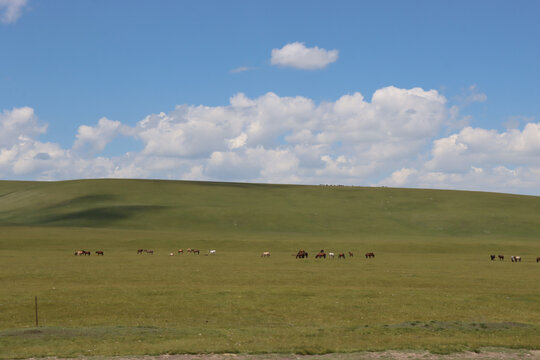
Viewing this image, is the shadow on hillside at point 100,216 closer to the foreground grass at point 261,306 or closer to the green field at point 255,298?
the green field at point 255,298

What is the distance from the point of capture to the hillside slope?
13125cm

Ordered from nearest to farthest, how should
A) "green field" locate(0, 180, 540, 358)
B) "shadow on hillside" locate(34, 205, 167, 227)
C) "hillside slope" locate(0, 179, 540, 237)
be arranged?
"green field" locate(0, 180, 540, 358)
"hillside slope" locate(0, 179, 540, 237)
"shadow on hillside" locate(34, 205, 167, 227)

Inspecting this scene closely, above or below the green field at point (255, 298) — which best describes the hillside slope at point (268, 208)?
above

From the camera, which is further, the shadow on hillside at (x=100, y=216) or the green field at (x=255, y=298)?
the shadow on hillside at (x=100, y=216)

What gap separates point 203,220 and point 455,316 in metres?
109

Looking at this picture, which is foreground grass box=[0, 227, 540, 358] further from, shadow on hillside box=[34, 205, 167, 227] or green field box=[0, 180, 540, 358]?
shadow on hillside box=[34, 205, 167, 227]

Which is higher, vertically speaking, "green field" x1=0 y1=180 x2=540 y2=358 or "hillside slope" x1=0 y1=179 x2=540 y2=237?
"hillside slope" x1=0 y1=179 x2=540 y2=237

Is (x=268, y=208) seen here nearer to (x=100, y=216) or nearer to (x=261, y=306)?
(x=100, y=216)

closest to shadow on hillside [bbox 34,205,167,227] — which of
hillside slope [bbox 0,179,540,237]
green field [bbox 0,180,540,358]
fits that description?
hillside slope [bbox 0,179,540,237]

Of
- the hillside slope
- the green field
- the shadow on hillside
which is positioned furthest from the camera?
the shadow on hillside

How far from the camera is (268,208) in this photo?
15112 centimetres

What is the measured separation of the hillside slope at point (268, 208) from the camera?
131250mm

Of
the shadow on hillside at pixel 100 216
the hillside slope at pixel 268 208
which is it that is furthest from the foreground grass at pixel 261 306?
the shadow on hillside at pixel 100 216

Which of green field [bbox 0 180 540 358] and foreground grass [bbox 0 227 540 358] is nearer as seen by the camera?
foreground grass [bbox 0 227 540 358]
